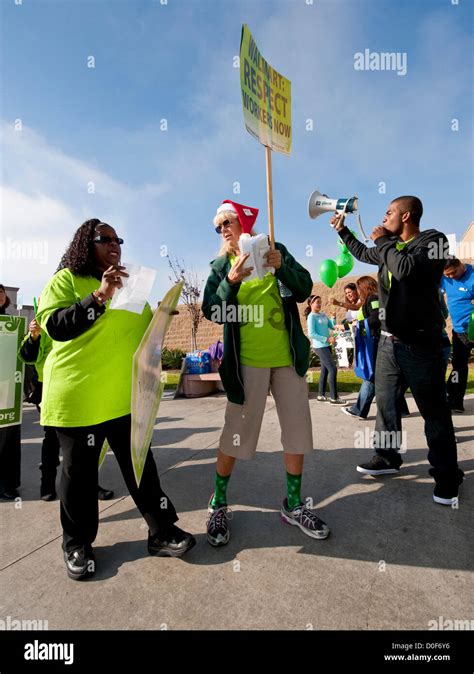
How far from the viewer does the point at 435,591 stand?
1.75 metres

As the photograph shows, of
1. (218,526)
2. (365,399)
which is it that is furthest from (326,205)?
(365,399)

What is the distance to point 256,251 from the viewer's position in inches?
84.5

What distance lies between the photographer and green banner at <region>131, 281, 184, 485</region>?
6.09 ft

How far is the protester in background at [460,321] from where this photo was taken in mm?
5180

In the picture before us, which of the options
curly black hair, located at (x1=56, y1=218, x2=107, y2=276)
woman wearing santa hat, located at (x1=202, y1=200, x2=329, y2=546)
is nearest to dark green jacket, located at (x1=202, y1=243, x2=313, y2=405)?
woman wearing santa hat, located at (x1=202, y1=200, x2=329, y2=546)

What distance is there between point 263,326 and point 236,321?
17cm

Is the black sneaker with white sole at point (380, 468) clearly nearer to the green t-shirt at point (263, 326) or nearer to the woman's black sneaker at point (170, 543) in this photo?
the green t-shirt at point (263, 326)

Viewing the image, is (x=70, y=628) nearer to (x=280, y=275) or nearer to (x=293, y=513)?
(x=293, y=513)

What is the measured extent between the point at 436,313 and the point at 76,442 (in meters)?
2.52

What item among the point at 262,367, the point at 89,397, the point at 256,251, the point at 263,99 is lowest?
the point at 89,397

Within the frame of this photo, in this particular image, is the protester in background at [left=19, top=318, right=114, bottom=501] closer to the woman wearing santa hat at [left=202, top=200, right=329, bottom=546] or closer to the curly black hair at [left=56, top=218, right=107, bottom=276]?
the curly black hair at [left=56, top=218, right=107, bottom=276]

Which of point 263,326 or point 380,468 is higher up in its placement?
point 263,326

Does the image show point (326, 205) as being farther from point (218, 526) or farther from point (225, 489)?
point (218, 526)
